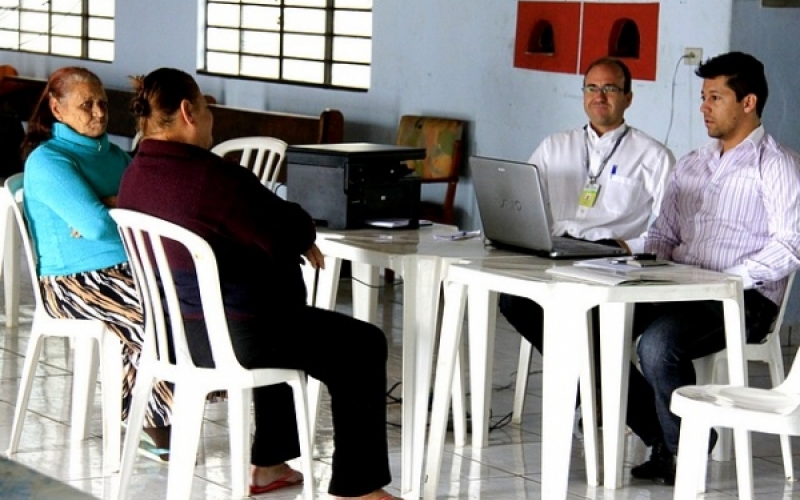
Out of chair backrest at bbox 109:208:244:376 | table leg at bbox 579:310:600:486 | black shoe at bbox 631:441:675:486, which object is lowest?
black shoe at bbox 631:441:675:486

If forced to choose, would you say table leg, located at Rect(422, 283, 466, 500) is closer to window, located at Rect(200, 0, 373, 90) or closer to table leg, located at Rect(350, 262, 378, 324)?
table leg, located at Rect(350, 262, 378, 324)

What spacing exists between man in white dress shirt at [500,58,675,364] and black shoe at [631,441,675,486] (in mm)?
604

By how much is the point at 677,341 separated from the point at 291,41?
583cm

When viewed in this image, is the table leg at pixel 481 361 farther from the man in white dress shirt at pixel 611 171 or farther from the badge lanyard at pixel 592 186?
the badge lanyard at pixel 592 186

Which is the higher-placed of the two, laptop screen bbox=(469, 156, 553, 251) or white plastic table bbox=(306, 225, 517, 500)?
laptop screen bbox=(469, 156, 553, 251)

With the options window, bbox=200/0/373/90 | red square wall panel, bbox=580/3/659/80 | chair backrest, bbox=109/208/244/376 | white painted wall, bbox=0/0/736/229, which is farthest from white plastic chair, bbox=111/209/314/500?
window, bbox=200/0/373/90

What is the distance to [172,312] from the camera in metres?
3.59

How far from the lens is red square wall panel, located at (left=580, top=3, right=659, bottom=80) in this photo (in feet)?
22.0

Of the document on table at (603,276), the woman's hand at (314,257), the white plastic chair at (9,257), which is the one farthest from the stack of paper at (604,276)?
the white plastic chair at (9,257)

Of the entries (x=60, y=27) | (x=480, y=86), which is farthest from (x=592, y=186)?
(x=60, y=27)

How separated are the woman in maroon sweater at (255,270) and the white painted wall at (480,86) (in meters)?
3.20

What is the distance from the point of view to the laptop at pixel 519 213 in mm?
3959

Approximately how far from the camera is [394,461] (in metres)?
4.41

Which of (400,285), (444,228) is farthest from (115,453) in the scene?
(400,285)
